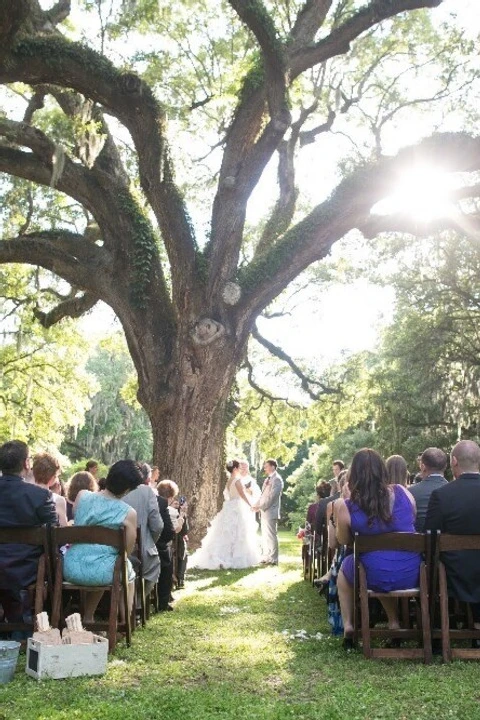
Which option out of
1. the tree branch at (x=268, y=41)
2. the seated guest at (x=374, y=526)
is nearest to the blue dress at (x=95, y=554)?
the seated guest at (x=374, y=526)

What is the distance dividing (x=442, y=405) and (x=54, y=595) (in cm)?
1976

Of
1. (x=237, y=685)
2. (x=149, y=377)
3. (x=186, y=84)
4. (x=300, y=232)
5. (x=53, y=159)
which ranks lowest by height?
(x=237, y=685)

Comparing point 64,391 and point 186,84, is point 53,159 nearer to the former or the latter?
point 186,84

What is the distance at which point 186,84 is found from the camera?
17.9 metres

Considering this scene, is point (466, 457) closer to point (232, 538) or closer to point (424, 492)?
point (424, 492)

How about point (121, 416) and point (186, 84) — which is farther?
point (121, 416)

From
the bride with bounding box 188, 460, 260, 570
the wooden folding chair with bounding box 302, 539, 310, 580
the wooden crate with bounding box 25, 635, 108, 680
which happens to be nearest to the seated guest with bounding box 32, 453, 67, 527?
the wooden crate with bounding box 25, 635, 108, 680

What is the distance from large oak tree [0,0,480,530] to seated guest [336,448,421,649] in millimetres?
7655

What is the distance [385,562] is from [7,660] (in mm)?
2684

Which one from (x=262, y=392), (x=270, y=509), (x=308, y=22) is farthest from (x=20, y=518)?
(x=262, y=392)

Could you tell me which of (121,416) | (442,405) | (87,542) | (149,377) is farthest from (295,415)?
(121,416)

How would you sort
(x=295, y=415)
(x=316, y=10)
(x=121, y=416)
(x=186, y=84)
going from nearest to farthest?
(x=316, y=10)
(x=186, y=84)
(x=295, y=415)
(x=121, y=416)

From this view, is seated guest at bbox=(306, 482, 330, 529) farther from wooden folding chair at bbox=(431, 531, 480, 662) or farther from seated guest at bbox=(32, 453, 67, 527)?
wooden folding chair at bbox=(431, 531, 480, 662)

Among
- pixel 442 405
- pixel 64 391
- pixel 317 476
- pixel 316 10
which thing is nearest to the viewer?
pixel 316 10
